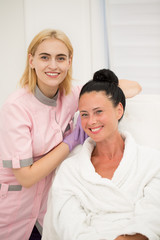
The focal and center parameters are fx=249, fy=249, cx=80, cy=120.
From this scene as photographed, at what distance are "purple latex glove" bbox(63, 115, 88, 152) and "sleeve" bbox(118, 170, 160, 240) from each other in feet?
1.62

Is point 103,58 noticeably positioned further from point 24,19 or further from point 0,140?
point 0,140

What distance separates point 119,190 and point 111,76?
603 millimetres

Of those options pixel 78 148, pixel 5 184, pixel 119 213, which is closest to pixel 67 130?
pixel 78 148

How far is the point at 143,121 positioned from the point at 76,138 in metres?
0.42

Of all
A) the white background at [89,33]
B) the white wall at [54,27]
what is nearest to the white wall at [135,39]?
the white background at [89,33]

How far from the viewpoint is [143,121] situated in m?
1.52

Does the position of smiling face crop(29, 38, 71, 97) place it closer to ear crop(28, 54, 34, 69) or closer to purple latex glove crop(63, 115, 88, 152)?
ear crop(28, 54, 34, 69)

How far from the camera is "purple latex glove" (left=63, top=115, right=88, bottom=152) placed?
148cm

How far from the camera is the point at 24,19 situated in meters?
2.19

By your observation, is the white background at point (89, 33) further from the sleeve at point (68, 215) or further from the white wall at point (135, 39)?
the sleeve at point (68, 215)

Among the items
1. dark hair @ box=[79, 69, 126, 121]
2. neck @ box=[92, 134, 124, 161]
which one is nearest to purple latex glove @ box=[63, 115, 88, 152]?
neck @ box=[92, 134, 124, 161]

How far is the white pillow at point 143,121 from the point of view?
1482 mm

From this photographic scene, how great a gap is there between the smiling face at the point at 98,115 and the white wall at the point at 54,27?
39.4 inches

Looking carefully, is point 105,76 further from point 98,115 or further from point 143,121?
point 143,121
